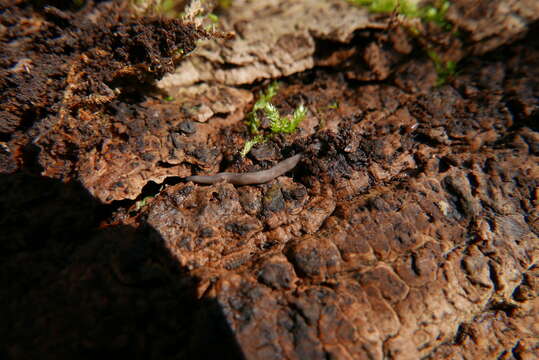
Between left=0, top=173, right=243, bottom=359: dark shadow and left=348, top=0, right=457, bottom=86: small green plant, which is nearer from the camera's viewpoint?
left=0, top=173, right=243, bottom=359: dark shadow

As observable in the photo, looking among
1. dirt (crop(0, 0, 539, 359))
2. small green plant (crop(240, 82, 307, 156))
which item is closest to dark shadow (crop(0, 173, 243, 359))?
dirt (crop(0, 0, 539, 359))

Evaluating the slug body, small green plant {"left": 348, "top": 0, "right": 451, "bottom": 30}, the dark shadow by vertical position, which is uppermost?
small green plant {"left": 348, "top": 0, "right": 451, "bottom": 30}

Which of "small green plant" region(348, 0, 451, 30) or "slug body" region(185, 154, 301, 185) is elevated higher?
"small green plant" region(348, 0, 451, 30)

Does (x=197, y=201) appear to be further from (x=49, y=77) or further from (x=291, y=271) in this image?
(x=49, y=77)

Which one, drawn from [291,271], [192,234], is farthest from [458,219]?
[192,234]

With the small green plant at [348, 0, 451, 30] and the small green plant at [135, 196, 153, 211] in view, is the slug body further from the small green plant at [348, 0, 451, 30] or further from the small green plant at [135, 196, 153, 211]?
the small green plant at [348, 0, 451, 30]

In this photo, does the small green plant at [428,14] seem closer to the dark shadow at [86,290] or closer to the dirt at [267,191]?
the dirt at [267,191]

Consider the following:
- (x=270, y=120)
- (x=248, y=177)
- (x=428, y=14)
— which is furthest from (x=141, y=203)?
(x=428, y=14)
